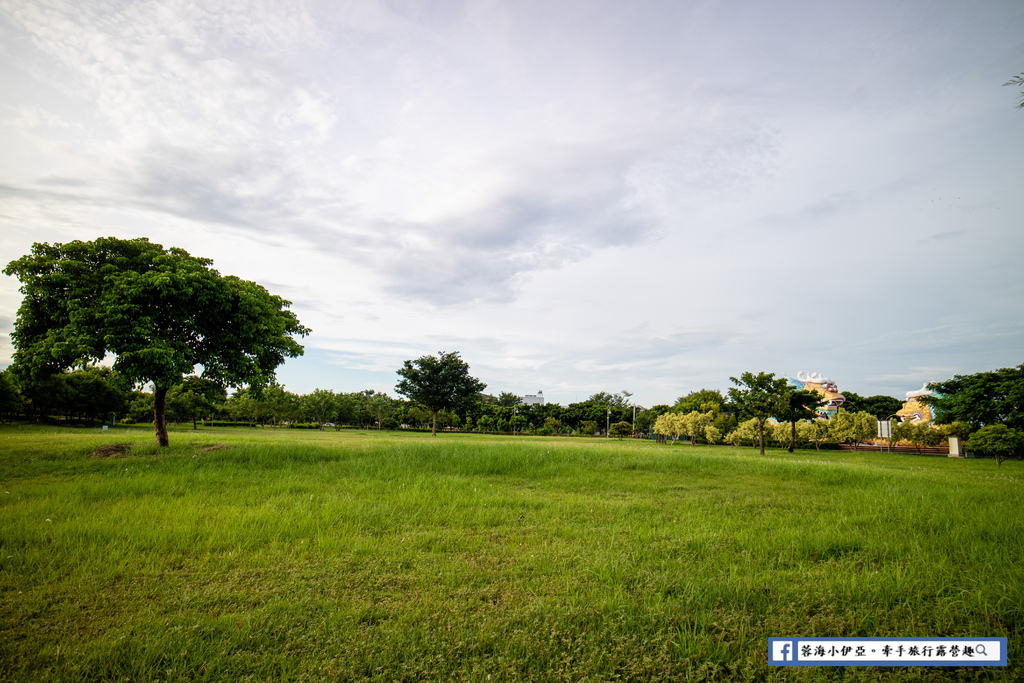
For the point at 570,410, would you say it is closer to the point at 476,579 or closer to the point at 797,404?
the point at 797,404

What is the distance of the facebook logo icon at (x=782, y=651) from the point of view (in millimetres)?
4203

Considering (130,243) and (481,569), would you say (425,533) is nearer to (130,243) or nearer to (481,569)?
(481,569)

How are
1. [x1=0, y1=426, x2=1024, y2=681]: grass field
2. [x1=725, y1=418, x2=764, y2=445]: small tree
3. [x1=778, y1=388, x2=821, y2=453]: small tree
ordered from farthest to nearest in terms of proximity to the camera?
[x1=725, y1=418, x2=764, y2=445]: small tree < [x1=778, y1=388, x2=821, y2=453]: small tree < [x1=0, y1=426, x2=1024, y2=681]: grass field

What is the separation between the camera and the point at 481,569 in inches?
245

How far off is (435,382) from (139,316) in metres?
37.5

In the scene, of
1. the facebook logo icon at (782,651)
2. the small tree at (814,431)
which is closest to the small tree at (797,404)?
the small tree at (814,431)

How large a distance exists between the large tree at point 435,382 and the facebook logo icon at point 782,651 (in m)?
48.7

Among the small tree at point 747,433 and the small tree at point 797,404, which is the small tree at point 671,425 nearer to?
the small tree at point 747,433

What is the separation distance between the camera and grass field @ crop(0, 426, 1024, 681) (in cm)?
414

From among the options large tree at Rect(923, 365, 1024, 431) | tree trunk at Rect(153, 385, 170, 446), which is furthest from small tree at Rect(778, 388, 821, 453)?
tree trunk at Rect(153, 385, 170, 446)

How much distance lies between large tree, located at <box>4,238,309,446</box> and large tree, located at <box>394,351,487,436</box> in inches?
1331

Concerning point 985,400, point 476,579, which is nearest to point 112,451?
point 476,579

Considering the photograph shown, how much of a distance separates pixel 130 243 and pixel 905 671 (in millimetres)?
22798

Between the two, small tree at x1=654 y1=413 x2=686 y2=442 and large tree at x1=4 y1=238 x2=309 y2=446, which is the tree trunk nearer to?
large tree at x1=4 y1=238 x2=309 y2=446
